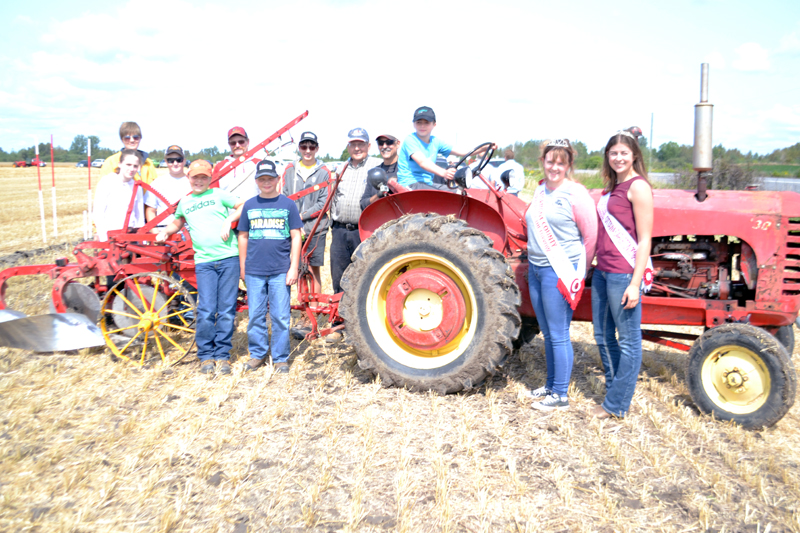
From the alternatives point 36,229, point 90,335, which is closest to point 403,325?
point 90,335

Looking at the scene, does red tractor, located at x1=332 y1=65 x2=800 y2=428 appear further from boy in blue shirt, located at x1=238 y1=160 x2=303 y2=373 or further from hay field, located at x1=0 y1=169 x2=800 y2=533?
boy in blue shirt, located at x1=238 y1=160 x2=303 y2=373

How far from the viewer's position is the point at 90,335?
4516 mm

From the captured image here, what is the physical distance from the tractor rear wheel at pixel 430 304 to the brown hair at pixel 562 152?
635mm

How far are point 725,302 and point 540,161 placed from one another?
147 centimetres

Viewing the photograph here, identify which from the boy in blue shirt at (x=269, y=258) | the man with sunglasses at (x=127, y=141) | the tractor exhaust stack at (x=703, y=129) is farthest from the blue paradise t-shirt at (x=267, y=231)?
the tractor exhaust stack at (x=703, y=129)

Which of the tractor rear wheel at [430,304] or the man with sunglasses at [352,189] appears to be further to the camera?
the man with sunglasses at [352,189]

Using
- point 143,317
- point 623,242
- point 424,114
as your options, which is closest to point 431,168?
point 424,114

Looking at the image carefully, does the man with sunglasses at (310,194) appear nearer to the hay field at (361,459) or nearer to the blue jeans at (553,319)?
the hay field at (361,459)

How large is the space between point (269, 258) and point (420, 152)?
4.54ft

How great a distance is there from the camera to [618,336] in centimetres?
330

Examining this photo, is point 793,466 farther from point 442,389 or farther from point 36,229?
point 36,229

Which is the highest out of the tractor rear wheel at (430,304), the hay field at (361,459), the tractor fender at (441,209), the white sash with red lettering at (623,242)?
the tractor fender at (441,209)

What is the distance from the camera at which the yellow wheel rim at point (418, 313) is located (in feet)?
11.9

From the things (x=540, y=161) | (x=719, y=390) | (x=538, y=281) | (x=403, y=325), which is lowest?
(x=719, y=390)
